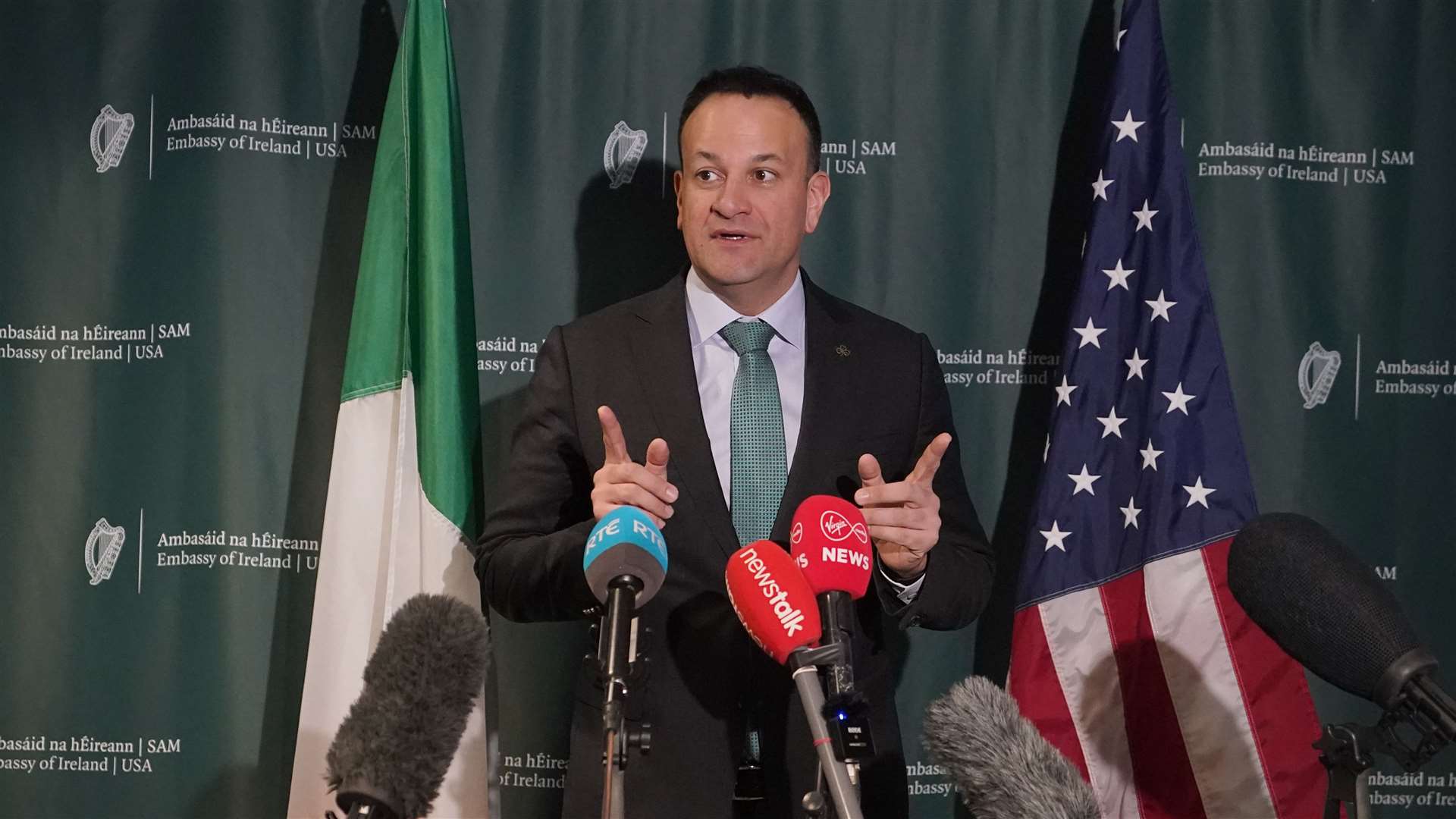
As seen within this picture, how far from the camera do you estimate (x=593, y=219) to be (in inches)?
135

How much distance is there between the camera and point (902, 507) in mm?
1893

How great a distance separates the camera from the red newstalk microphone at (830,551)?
142cm

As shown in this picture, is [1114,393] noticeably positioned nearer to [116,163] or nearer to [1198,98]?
[1198,98]

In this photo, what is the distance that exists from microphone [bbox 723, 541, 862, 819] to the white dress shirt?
0.91 meters

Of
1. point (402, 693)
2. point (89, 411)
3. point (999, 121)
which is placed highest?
point (999, 121)

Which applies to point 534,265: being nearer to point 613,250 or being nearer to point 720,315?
point 613,250

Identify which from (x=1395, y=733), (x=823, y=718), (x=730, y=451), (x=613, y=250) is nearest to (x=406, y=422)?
(x=613, y=250)

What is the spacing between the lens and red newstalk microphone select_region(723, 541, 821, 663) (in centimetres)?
136

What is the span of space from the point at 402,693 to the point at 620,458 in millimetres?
675

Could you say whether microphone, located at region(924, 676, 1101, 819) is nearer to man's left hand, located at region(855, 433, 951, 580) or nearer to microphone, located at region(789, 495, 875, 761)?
microphone, located at region(789, 495, 875, 761)

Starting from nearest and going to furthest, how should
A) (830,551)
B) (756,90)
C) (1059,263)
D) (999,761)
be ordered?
(999,761)
(830,551)
(756,90)
(1059,263)

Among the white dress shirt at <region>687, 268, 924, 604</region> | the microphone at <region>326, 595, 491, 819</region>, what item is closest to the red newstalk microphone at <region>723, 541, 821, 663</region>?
the microphone at <region>326, 595, 491, 819</region>

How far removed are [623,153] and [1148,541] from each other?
176 cm

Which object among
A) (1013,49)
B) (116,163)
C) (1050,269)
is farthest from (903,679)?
(116,163)
